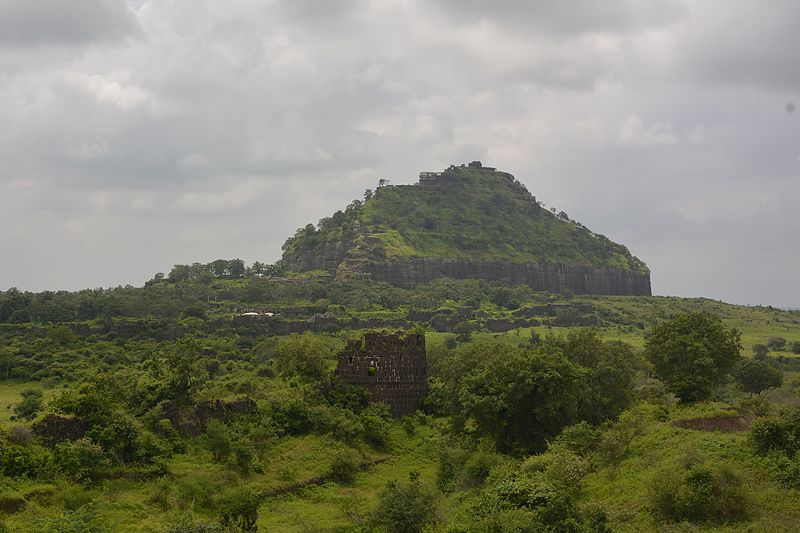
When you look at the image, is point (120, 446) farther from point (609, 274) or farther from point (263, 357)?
point (609, 274)

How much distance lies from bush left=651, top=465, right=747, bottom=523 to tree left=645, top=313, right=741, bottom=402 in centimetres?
2281

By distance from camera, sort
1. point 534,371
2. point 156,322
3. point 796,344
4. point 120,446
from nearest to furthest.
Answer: point 120,446 < point 534,371 < point 156,322 < point 796,344

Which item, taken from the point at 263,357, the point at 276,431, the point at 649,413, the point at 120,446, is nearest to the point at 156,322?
the point at 263,357

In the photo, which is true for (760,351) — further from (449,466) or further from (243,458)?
(243,458)

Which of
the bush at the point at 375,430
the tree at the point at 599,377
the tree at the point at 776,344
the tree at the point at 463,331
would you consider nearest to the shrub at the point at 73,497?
the bush at the point at 375,430

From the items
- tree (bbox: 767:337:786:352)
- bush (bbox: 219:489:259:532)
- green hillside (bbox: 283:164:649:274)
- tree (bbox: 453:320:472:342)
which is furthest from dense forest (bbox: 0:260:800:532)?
green hillside (bbox: 283:164:649:274)

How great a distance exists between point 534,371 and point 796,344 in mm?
84007

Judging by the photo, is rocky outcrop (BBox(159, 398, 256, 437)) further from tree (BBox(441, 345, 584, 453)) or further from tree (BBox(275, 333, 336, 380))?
tree (BBox(441, 345, 584, 453))

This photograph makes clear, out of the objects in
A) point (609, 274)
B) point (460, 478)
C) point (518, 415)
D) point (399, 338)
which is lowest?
point (460, 478)

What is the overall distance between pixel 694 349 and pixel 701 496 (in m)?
26.7

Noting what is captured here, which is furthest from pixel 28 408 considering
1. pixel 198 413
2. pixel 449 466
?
pixel 449 466

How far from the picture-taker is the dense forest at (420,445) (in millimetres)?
29078

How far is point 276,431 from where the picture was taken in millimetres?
45438

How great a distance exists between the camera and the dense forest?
29078 mm
